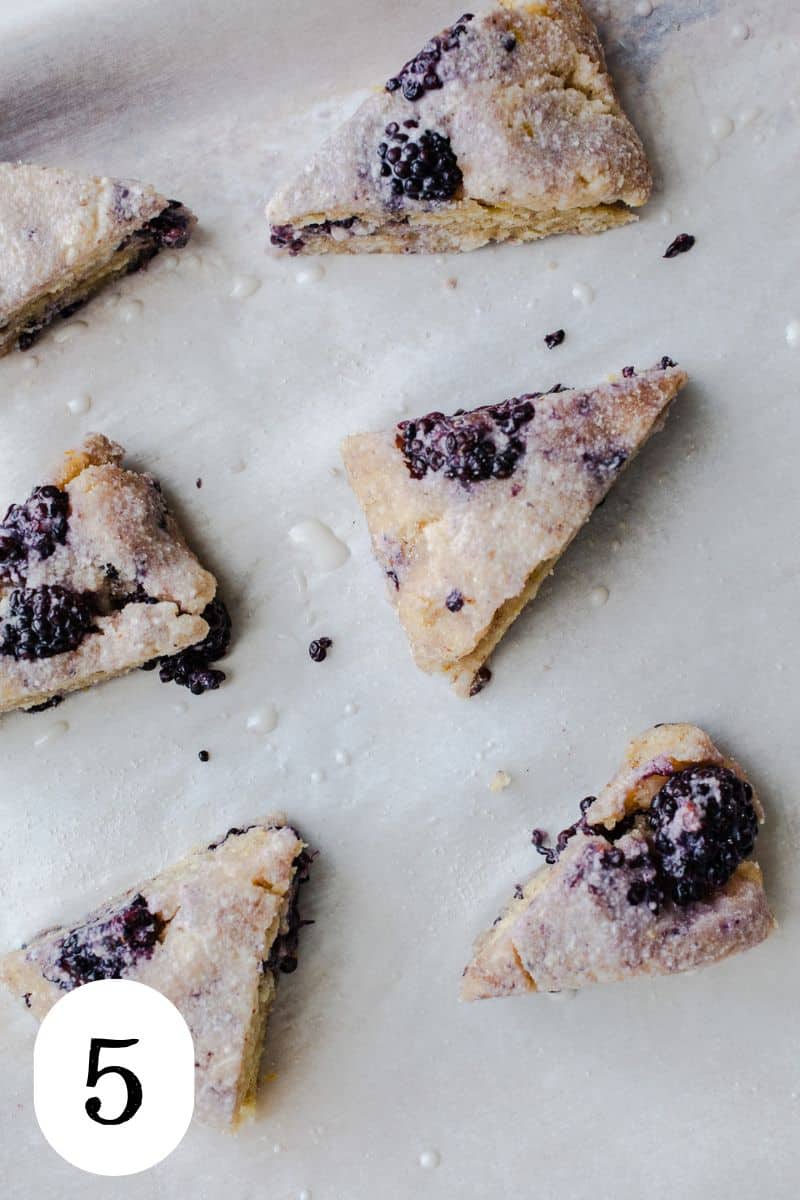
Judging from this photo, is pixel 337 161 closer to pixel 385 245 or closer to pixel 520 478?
pixel 385 245

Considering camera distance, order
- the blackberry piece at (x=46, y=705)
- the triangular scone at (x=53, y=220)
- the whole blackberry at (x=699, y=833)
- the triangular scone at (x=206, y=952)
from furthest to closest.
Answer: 1. the blackberry piece at (x=46, y=705)
2. the triangular scone at (x=53, y=220)
3. the triangular scone at (x=206, y=952)
4. the whole blackberry at (x=699, y=833)

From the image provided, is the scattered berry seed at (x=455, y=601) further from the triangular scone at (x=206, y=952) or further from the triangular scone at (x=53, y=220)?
the triangular scone at (x=53, y=220)

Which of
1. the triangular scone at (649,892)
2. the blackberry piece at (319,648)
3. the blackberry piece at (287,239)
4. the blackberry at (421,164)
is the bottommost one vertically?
the triangular scone at (649,892)

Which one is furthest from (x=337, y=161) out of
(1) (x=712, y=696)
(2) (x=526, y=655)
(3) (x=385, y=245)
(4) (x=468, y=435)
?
(1) (x=712, y=696)

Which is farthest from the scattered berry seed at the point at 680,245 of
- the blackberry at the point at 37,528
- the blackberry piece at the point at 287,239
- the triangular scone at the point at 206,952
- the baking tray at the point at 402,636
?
the triangular scone at the point at 206,952

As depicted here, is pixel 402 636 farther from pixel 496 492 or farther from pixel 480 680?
pixel 496 492

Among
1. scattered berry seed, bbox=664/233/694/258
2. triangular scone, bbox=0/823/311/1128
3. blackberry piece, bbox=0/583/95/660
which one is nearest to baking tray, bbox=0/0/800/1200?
scattered berry seed, bbox=664/233/694/258

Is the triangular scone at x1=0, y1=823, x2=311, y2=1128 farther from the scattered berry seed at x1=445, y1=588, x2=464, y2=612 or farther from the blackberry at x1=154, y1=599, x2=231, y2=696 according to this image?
the scattered berry seed at x1=445, y1=588, x2=464, y2=612
